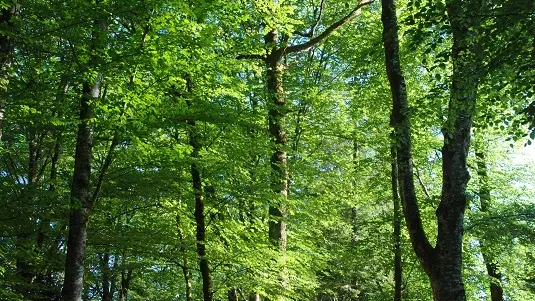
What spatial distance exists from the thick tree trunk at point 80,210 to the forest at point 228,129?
0.08 ft

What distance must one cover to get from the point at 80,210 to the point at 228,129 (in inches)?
110

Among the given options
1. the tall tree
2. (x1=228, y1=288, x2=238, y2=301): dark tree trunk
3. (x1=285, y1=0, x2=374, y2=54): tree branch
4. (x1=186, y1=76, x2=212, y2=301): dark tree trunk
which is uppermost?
(x1=285, y1=0, x2=374, y2=54): tree branch

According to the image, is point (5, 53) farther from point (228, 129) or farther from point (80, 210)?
point (228, 129)

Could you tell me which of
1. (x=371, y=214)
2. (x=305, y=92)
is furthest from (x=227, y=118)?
(x=371, y=214)

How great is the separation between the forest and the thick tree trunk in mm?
25

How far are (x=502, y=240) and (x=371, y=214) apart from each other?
1397cm

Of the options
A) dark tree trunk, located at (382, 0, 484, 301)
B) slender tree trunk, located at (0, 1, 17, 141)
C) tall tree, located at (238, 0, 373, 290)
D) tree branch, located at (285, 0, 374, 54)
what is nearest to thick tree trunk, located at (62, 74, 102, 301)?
slender tree trunk, located at (0, 1, 17, 141)

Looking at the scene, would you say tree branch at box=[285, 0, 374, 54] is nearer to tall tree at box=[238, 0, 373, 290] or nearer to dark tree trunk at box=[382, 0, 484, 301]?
tall tree at box=[238, 0, 373, 290]

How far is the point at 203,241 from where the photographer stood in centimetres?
826

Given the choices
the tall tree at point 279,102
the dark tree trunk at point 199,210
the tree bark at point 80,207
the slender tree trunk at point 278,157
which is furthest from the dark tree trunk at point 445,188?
the tree bark at point 80,207

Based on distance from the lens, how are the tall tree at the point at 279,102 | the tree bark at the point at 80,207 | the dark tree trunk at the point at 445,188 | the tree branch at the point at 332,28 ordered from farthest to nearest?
the tree branch at the point at 332,28
the tall tree at the point at 279,102
the tree bark at the point at 80,207
the dark tree trunk at the point at 445,188

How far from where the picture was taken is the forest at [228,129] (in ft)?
17.8

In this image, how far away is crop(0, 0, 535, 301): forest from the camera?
542cm

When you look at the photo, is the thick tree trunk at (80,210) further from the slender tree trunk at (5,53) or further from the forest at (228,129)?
the slender tree trunk at (5,53)
